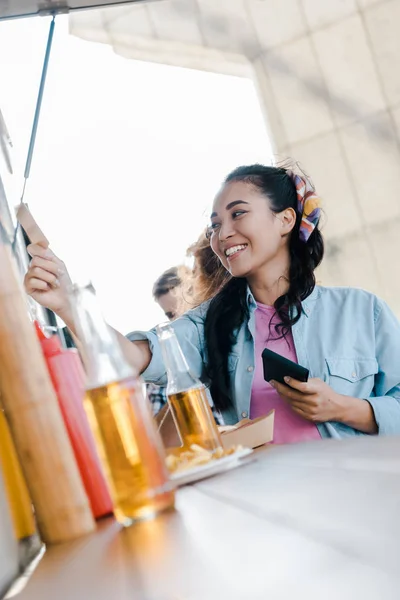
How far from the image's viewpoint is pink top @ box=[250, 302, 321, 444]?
1675mm

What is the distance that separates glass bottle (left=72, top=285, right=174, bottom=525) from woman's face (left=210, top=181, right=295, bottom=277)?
1.38 metres

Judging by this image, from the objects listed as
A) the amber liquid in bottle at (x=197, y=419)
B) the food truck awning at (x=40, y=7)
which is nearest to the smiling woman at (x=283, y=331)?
the amber liquid in bottle at (x=197, y=419)

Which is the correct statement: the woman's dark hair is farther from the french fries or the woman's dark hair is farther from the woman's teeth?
the french fries

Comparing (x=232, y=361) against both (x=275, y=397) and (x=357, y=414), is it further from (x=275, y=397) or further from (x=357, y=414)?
(x=357, y=414)

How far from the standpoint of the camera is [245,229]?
2037mm

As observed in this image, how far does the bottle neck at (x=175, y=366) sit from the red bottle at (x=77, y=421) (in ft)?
0.78

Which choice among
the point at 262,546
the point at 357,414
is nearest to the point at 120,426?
the point at 262,546

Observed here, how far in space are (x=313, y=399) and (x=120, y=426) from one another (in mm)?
975

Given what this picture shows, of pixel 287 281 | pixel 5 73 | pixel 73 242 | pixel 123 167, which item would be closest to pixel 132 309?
pixel 73 242

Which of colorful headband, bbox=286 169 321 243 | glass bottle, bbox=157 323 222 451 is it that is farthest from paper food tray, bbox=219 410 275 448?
colorful headband, bbox=286 169 321 243

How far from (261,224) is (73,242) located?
4.05 meters

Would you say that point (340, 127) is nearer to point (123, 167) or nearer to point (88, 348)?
point (123, 167)

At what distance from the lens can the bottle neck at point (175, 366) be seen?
0.94m

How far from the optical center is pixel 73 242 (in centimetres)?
592
